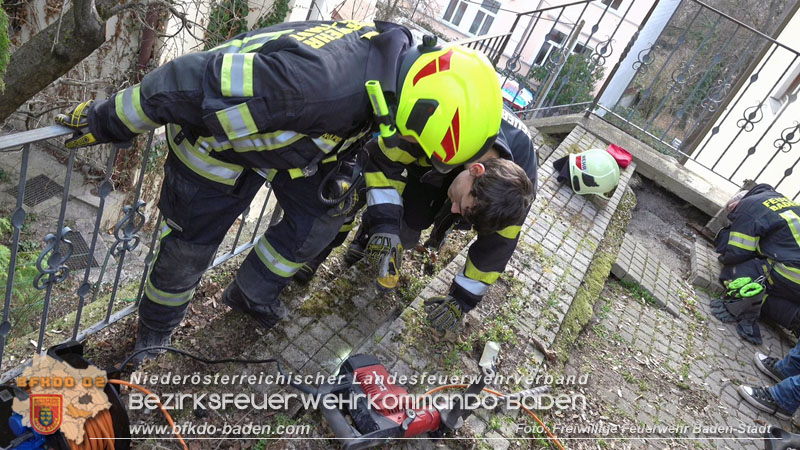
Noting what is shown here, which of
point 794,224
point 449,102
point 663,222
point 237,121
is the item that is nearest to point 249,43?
point 237,121

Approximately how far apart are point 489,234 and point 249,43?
5.57 feet

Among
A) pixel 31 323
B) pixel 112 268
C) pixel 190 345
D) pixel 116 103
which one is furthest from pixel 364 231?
pixel 112 268

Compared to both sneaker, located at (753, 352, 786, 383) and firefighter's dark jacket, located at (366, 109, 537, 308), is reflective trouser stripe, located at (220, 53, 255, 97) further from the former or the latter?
sneaker, located at (753, 352, 786, 383)

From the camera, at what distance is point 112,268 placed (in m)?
→ 7.39

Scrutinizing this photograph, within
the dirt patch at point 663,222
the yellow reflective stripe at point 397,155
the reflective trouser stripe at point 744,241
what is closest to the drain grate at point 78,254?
the yellow reflective stripe at point 397,155

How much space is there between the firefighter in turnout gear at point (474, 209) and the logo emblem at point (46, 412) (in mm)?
1588

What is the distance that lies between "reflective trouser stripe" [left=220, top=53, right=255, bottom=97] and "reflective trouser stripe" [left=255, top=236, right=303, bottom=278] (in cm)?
109

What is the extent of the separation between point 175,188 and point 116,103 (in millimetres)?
548

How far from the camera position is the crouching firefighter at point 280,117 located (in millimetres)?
1974

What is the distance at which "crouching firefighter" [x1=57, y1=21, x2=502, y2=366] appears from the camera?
1.97m

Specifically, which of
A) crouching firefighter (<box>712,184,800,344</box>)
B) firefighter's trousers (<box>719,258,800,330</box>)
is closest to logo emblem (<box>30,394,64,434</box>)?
crouching firefighter (<box>712,184,800,344</box>)

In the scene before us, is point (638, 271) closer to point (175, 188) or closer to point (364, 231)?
point (364, 231)

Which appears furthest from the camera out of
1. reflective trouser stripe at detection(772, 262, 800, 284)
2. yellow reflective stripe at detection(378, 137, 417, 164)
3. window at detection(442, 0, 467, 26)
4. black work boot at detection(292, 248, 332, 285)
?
window at detection(442, 0, 467, 26)

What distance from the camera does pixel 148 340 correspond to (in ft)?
9.31
